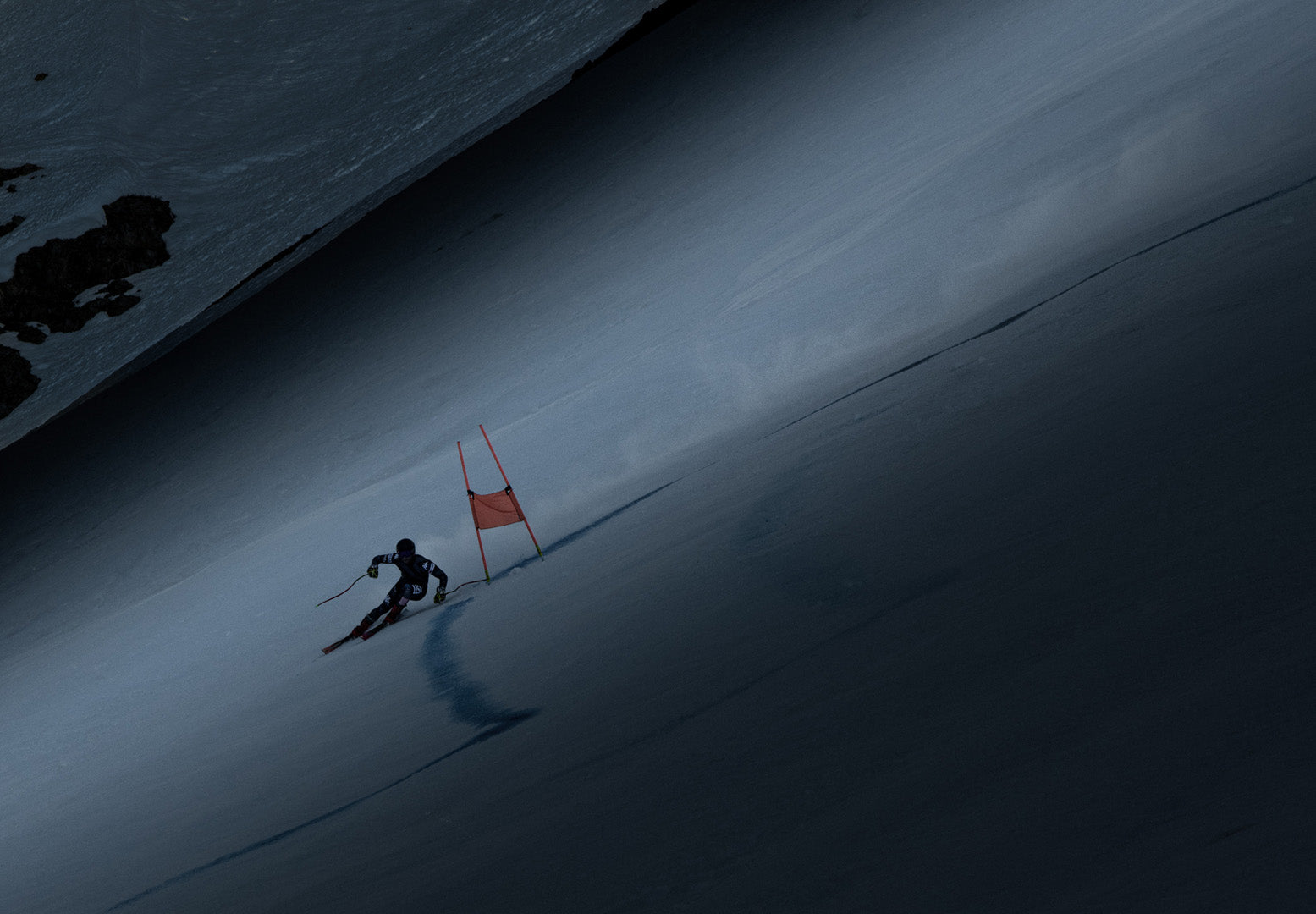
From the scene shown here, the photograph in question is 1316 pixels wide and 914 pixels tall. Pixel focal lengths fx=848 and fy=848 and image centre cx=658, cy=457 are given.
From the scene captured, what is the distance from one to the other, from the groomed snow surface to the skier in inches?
11.1

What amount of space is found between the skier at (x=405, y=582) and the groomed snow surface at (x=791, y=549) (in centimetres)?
28

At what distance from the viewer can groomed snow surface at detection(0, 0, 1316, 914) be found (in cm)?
192

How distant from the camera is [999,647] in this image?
7.65ft

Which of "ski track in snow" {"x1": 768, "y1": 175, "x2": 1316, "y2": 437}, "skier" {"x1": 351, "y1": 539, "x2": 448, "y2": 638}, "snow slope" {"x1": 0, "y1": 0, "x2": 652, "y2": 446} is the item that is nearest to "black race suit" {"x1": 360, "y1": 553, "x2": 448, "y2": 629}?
"skier" {"x1": 351, "y1": 539, "x2": 448, "y2": 638}

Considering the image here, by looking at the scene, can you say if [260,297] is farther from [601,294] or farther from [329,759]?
[329,759]

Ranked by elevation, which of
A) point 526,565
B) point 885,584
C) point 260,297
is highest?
point 260,297

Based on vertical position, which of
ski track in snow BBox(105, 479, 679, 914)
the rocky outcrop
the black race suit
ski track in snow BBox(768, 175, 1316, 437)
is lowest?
ski track in snow BBox(105, 479, 679, 914)

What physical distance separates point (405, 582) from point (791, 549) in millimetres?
3318

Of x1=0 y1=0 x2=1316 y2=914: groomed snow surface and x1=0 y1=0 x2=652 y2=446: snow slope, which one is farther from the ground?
x1=0 y1=0 x2=652 y2=446: snow slope

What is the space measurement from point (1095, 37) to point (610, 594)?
8679 millimetres

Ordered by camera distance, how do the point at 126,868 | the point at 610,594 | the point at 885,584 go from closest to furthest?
1. the point at 885,584
2. the point at 126,868
3. the point at 610,594

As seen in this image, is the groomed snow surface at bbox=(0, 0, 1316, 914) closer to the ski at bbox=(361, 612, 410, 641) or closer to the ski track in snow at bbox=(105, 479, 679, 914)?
the ski track in snow at bbox=(105, 479, 679, 914)

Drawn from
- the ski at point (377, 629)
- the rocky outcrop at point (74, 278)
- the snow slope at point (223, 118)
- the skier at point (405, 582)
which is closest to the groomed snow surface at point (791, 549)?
the skier at point (405, 582)

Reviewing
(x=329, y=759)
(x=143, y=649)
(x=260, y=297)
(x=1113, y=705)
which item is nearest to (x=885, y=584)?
(x=1113, y=705)
